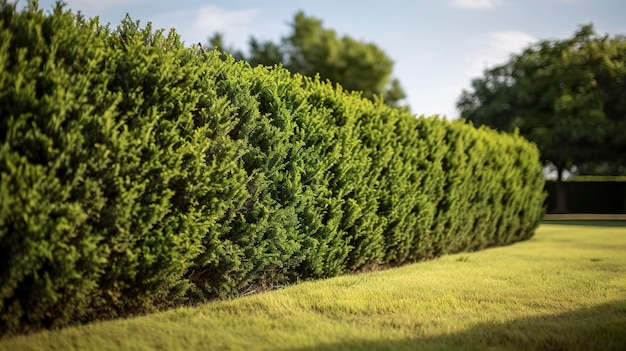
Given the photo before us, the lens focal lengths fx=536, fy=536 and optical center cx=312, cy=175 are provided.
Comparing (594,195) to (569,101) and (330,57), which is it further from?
(330,57)

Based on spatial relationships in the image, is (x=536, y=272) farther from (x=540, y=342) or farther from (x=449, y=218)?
(x=540, y=342)

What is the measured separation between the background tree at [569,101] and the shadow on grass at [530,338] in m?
33.7

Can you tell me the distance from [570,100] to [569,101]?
0.30 feet

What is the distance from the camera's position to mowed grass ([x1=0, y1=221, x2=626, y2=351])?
5074mm

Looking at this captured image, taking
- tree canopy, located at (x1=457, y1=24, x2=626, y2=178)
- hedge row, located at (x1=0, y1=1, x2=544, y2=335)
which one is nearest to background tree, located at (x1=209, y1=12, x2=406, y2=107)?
tree canopy, located at (x1=457, y1=24, x2=626, y2=178)

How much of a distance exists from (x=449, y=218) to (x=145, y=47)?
29.3 ft

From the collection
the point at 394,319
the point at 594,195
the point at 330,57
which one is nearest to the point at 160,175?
the point at 394,319

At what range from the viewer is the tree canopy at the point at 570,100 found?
3697cm

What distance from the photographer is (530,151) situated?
1830cm

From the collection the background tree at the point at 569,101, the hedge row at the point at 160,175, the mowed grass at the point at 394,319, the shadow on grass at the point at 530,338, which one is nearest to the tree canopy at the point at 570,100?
the background tree at the point at 569,101

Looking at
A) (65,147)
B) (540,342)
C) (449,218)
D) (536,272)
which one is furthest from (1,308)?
(449,218)

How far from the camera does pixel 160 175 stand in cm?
592

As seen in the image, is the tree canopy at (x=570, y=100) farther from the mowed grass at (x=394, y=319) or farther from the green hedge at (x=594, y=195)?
the mowed grass at (x=394, y=319)

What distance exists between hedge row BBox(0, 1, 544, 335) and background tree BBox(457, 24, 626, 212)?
3170 centimetres
